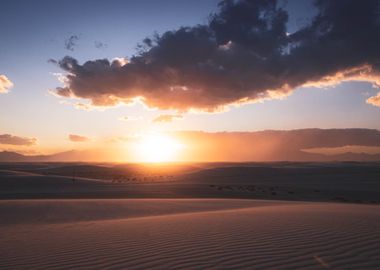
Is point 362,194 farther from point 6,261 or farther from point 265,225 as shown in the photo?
point 6,261

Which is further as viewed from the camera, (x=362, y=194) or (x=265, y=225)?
(x=362, y=194)

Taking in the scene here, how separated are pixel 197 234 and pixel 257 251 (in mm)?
2227

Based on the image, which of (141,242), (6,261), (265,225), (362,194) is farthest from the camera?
(362,194)

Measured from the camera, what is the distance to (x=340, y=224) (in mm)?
9883

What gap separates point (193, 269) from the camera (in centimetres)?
637

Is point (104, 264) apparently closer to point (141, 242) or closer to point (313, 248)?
point (141, 242)

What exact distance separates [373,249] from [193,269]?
327 cm

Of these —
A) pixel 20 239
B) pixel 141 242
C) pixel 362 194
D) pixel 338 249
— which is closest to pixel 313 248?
pixel 338 249

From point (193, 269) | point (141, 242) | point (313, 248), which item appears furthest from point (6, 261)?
point (313, 248)

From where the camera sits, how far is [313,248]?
7.42 meters

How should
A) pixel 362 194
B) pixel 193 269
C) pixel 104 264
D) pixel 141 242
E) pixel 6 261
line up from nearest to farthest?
pixel 193 269, pixel 104 264, pixel 6 261, pixel 141 242, pixel 362 194

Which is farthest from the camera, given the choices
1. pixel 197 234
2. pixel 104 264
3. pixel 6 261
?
pixel 197 234

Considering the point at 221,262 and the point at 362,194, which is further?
the point at 362,194

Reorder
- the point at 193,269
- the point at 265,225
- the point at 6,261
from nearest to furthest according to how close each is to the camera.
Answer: the point at 193,269 → the point at 6,261 → the point at 265,225
